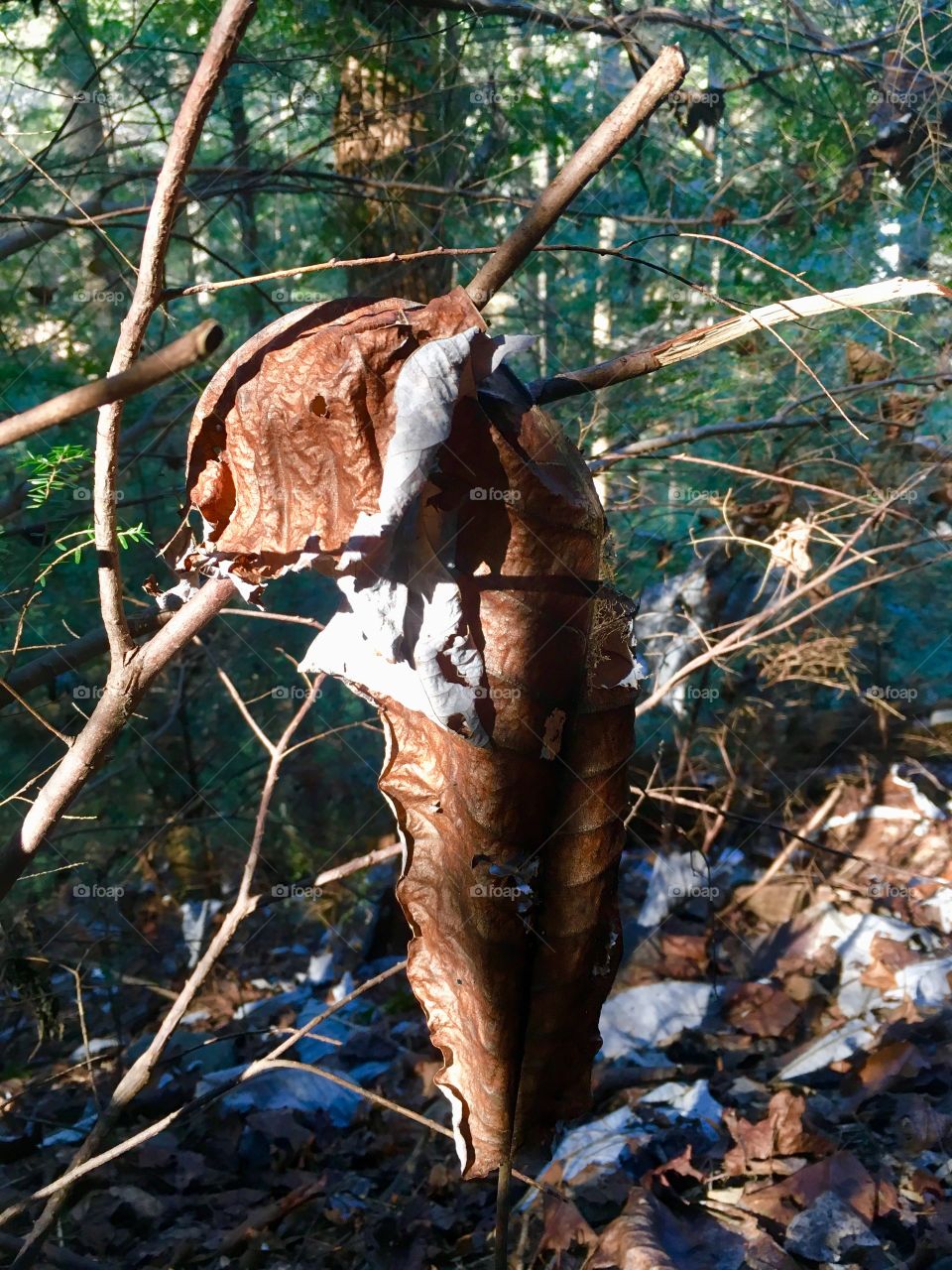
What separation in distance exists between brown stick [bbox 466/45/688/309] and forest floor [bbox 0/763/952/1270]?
4.65 feet

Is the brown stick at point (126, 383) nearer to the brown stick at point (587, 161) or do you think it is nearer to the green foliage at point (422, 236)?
the brown stick at point (587, 161)

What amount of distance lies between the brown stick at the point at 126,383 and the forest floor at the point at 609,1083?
1414mm

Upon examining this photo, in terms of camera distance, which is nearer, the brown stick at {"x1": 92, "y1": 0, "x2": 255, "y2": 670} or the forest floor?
the brown stick at {"x1": 92, "y1": 0, "x2": 255, "y2": 670}

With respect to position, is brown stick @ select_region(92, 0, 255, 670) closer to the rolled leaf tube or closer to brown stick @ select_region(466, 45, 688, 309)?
the rolled leaf tube

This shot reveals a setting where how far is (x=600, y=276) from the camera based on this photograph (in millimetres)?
5844

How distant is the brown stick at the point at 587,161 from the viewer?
3.96ft

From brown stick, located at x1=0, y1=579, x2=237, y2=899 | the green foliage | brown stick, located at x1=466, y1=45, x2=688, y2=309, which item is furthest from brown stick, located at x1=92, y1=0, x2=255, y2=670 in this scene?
the green foliage

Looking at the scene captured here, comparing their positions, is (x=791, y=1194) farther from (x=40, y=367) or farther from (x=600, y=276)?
(x=600, y=276)

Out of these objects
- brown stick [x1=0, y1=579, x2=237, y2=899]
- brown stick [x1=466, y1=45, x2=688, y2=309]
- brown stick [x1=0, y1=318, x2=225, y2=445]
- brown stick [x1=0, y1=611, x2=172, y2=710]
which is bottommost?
brown stick [x1=0, y1=611, x2=172, y2=710]

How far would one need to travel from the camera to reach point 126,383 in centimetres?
73

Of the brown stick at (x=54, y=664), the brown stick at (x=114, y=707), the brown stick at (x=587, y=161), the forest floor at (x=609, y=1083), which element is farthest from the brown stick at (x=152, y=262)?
the forest floor at (x=609, y=1083)

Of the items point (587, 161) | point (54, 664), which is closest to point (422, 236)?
point (54, 664)

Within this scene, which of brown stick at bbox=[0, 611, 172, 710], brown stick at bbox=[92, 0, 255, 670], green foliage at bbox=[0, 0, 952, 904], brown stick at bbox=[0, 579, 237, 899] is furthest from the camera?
green foliage at bbox=[0, 0, 952, 904]

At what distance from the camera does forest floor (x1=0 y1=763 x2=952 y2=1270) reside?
107 inches
